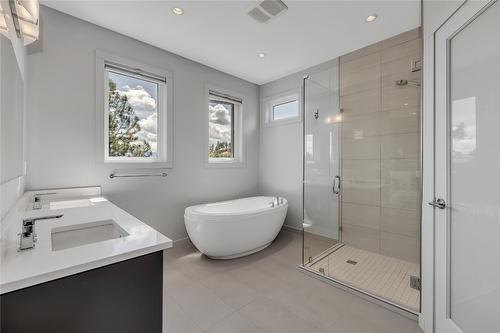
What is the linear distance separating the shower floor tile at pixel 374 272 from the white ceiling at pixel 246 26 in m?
2.65

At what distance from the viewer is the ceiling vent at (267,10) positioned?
200 cm

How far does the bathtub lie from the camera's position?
2.44m

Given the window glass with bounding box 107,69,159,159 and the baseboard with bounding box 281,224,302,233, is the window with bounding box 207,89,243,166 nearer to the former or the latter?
the window glass with bounding box 107,69,159,159

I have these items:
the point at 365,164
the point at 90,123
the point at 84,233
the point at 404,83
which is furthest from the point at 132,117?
the point at 404,83

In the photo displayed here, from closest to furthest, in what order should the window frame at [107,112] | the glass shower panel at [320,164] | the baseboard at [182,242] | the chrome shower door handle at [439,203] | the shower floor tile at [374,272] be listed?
the chrome shower door handle at [439,203] < the shower floor tile at [374,272] < the window frame at [107,112] < the glass shower panel at [320,164] < the baseboard at [182,242]

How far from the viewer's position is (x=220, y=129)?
149 inches

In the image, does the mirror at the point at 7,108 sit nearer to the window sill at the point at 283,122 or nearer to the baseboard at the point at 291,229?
the window sill at the point at 283,122

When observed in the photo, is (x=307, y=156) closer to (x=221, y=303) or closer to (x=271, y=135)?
(x=271, y=135)

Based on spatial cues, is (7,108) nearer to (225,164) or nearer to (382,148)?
(225,164)

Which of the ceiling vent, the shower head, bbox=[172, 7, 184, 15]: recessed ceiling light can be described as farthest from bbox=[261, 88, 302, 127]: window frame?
bbox=[172, 7, 184, 15]: recessed ceiling light

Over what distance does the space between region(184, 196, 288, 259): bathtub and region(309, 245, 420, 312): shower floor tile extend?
704 mm

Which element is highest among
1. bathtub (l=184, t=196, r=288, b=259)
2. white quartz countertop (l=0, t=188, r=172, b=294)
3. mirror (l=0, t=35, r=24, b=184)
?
mirror (l=0, t=35, r=24, b=184)

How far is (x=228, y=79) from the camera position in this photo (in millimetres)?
3643

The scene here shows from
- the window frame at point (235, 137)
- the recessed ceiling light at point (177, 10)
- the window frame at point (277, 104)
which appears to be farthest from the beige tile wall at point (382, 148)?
the recessed ceiling light at point (177, 10)
